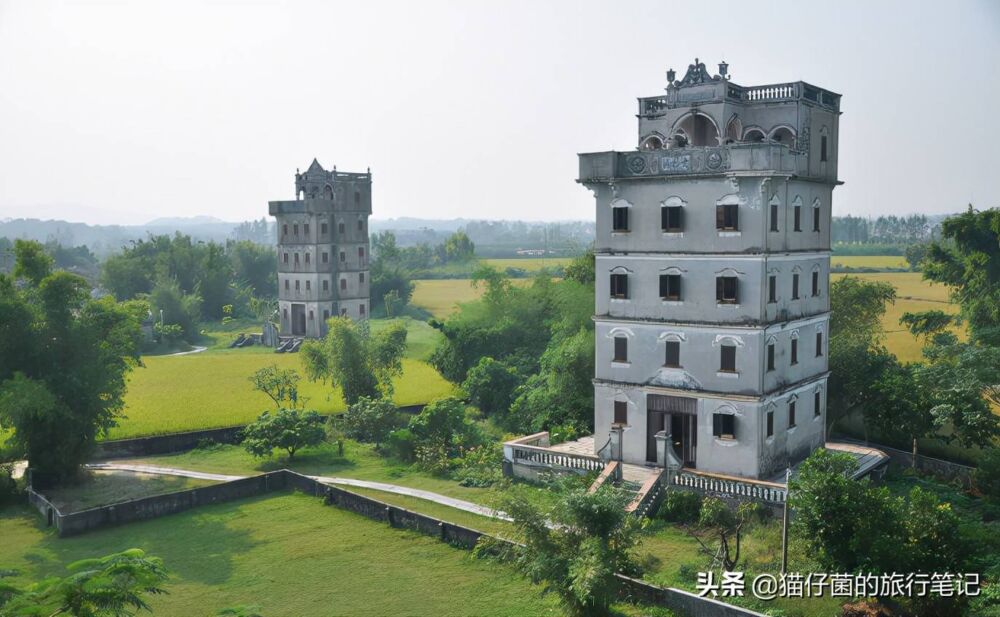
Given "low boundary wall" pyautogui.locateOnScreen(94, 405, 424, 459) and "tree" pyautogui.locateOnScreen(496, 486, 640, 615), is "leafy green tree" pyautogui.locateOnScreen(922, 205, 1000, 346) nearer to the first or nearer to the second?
"tree" pyautogui.locateOnScreen(496, 486, 640, 615)

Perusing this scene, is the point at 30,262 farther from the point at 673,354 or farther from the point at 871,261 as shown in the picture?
the point at 871,261

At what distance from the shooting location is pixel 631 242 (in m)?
33.2

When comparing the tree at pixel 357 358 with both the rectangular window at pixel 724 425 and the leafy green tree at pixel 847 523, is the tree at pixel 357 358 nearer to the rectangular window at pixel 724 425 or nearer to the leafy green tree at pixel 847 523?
the rectangular window at pixel 724 425

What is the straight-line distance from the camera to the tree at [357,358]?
46969 mm

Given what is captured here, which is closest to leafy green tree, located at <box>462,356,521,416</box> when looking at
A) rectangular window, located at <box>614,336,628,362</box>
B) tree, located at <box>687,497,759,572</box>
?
rectangular window, located at <box>614,336,628,362</box>

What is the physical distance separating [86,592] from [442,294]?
362 ft

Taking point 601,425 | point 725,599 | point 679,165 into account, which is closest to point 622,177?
point 679,165

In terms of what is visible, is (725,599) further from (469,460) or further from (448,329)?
(448,329)

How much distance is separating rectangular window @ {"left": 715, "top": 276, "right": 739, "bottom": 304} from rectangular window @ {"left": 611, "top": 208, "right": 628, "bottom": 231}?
4032 mm

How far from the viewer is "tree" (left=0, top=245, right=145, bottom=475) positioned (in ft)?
112

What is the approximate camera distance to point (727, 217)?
3117cm

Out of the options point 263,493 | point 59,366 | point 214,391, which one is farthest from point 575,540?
point 214,391

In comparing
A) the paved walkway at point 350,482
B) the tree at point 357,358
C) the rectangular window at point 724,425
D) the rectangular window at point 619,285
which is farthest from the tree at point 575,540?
the tree at point 357,358

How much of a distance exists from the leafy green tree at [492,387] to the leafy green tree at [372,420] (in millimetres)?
5565
